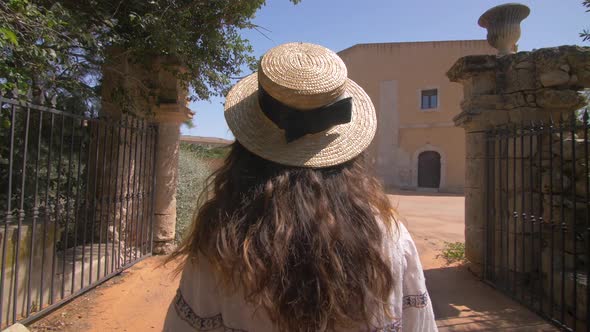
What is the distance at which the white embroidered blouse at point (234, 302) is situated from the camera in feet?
3.09

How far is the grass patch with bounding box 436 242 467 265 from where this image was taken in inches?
219

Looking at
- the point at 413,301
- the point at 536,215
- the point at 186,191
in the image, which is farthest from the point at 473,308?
the point at 186,191

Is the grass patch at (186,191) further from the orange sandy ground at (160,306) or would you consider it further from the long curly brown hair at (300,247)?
the long curly brown hair at (300,247)

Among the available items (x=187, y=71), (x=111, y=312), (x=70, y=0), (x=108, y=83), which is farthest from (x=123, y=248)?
(x=70, y=0)

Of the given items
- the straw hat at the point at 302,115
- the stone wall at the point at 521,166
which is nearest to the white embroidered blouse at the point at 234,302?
the straw hat at the point at 302,115

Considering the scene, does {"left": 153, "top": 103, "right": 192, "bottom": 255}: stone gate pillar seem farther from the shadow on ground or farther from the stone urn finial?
the stone urn finial

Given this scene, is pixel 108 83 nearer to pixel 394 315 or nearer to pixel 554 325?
pixel 394 315

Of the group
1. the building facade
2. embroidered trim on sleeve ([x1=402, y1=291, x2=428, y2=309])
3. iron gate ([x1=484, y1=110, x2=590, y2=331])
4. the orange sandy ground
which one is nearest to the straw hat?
embroidered trim on sleeve ([x1=402, y1=291, x2=428, y2=309])

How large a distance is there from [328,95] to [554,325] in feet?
12.6

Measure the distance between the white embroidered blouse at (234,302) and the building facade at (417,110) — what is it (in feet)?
57.5

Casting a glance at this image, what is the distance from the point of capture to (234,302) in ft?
3.11

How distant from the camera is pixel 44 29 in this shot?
293 cm

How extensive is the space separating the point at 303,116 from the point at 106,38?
4.07 m

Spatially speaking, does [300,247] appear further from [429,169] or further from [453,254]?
[429,169]
